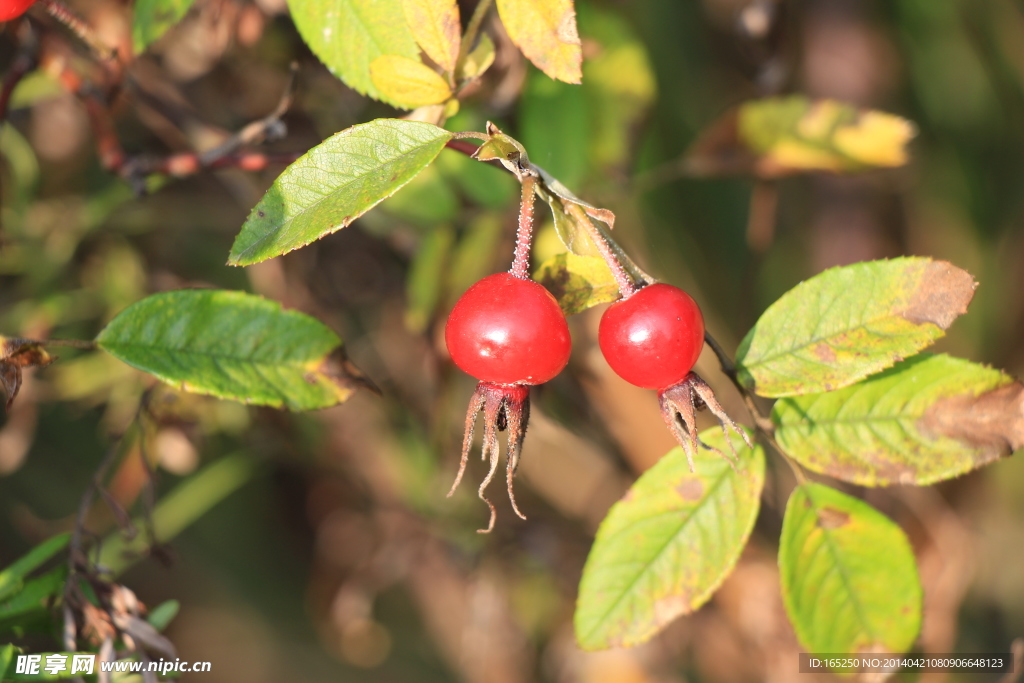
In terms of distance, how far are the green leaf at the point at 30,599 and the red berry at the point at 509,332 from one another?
529mm

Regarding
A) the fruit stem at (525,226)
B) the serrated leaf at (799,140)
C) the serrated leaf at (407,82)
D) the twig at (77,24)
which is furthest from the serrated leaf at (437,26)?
the serrated leaf at (799,140)

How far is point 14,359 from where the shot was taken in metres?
0.65

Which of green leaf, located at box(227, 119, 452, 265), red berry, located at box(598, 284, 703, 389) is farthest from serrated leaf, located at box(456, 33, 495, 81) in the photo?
red berry, located at box(598, 284, 703, 389)

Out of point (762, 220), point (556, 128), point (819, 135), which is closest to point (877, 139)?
point (819, 135)

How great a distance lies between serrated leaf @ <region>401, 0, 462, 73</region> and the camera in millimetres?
606

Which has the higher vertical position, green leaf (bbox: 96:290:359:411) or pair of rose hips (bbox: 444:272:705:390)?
pair of rose hips (bbox: 444:272:705:390)

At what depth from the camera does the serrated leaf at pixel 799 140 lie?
103cm

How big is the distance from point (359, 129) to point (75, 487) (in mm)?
1745

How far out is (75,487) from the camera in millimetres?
1875

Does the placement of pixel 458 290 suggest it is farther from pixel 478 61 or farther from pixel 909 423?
pixel 909 423

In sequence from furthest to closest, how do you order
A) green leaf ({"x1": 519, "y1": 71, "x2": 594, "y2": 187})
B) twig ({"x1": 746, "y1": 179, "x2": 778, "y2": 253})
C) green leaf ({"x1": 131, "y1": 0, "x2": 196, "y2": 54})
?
twig ({"x1": 746, "y1": 179, "x2": 778, "y2": 253}) < green leaf ({"x1": 519, "y1": 71, "x2": 594, "y2": 187}) < green leaf ({"x1": 131, "y1": 0, "x2": 196, "y2": 54})

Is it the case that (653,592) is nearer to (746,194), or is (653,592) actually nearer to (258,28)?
(258,28)

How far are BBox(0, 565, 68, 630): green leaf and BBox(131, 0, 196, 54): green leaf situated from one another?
22.7 inches

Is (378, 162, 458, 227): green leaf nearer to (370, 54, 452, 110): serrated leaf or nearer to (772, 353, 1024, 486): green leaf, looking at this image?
(370, 54, 452, 110): serrated leaf
